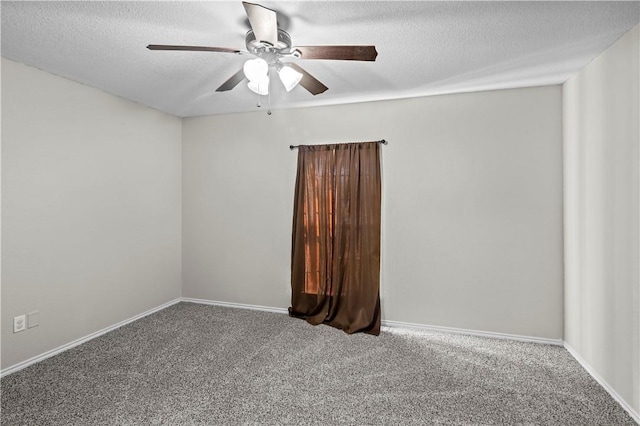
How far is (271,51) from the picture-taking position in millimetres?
2184

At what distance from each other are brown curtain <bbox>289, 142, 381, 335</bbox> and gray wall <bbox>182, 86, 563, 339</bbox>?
0.15 meters

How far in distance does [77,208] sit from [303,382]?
2540 millimetres

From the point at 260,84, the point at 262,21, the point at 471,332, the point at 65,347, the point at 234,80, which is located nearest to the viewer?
the point at 262,21

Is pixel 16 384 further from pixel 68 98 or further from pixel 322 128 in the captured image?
pixel 322 128

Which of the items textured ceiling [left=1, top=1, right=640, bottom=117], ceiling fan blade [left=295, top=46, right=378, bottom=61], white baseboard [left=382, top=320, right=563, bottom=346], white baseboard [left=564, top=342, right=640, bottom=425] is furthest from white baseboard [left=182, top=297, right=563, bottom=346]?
ceiling fan blade [left=295, top=46, right=378, bottom=61]

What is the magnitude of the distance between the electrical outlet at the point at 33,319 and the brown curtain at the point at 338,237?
90.6 inches

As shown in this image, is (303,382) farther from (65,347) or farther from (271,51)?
(271,51)

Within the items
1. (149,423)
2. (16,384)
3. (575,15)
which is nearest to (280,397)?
(149,423)

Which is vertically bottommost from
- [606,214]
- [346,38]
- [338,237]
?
[338,237]

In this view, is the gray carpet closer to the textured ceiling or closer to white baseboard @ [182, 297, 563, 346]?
white baseboard @ [182, 297, 563, 346]

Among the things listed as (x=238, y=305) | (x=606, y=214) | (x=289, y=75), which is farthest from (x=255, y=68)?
(x=238, y=305)

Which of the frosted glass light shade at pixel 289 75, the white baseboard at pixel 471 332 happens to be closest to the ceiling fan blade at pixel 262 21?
the frosted glass light shade at pixel 289 75

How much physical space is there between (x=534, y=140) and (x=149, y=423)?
3.78 m

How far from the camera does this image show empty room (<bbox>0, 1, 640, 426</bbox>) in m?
2.13
